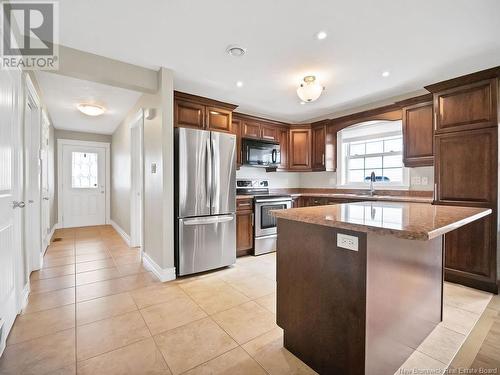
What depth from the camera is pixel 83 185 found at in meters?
6.16

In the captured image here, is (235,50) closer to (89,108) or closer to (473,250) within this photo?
(89,108)

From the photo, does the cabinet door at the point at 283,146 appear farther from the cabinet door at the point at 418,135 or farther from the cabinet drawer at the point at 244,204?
the cabinet door at the point at 418,135

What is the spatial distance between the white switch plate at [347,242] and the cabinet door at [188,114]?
2.54 meters

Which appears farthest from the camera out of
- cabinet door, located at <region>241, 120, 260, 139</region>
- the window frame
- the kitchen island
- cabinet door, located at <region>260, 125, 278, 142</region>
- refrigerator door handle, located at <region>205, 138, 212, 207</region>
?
cabinet door, located at <region>260, 125, 278, 142</region>

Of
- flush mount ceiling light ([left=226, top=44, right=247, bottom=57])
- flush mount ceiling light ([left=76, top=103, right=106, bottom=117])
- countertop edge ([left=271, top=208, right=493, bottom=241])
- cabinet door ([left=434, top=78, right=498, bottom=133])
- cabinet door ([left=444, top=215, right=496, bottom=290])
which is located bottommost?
cabinet door ([left=444, top=215, right=496, bottom=290])

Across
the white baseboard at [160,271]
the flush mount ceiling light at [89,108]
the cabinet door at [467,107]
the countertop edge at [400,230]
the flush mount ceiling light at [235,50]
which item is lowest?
the white baseboard at [160,271]

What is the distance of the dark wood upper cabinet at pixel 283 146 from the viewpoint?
15.4 feet

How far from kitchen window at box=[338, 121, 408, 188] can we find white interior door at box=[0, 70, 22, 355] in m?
4.40

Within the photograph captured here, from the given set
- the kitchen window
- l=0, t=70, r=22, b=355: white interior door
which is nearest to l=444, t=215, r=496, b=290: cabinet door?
the kitchen window

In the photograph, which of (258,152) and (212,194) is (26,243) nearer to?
(212,194)

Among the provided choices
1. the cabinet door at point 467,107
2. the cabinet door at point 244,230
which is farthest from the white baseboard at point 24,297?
the cabinet door at point 467,107

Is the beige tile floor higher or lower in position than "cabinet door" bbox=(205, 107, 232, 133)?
lower

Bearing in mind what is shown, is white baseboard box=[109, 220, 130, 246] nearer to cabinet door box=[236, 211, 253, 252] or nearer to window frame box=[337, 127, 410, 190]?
cabinet door box=[236, 211, 253, 252]

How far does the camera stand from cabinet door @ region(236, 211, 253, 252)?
3734 millimetres
